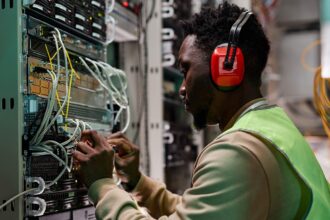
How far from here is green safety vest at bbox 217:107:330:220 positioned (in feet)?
3.47

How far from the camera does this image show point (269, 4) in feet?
11.5

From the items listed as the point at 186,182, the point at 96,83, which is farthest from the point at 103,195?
the point at 186,182

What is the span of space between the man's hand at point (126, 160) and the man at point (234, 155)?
0.91 ft

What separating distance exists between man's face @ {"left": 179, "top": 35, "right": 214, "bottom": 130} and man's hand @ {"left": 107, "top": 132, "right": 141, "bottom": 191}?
34cm

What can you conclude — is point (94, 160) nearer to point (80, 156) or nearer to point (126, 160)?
point (80, 156)

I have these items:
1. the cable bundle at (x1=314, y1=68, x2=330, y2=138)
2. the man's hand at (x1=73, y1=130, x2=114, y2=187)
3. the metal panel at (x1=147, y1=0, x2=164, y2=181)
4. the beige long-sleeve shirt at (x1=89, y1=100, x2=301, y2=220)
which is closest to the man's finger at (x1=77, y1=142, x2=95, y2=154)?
the man's hand at (x1=73, y1=130, x2=114, y2=187)

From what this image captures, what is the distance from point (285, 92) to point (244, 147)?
3358 mm

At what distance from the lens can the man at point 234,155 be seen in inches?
39.3

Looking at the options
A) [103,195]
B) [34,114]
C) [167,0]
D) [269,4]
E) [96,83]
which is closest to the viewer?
[103,195]

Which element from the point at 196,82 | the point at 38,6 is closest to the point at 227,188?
the point at 196,82

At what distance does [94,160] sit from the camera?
1.17m

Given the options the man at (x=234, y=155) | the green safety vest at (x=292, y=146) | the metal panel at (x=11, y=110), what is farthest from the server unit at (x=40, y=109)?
the green safety vest at (x=292, y=146)

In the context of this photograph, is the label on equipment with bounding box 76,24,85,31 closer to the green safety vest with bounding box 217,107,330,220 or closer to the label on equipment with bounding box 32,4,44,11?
the label on equipment with bounding box 32,4,44,11

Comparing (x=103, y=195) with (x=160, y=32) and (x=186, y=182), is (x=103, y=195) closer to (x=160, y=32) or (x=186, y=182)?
(x=160, y=32)
